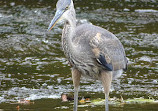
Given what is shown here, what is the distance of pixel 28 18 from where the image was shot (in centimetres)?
1263

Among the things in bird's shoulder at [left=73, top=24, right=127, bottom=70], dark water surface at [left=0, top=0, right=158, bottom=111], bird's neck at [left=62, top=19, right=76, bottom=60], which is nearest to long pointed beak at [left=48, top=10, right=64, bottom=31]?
bird's neck at [left=62, top=19, right=76, bottom=60]

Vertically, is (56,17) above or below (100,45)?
above

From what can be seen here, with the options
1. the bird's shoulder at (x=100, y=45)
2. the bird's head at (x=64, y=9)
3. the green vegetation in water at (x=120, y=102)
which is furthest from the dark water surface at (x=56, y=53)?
the bird's head at (x=64, y=9)

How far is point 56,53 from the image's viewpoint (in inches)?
407

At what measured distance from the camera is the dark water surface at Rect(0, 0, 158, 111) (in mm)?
7695

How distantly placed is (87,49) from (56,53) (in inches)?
157

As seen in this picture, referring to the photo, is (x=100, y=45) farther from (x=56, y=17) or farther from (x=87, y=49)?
(x=56, y=17)

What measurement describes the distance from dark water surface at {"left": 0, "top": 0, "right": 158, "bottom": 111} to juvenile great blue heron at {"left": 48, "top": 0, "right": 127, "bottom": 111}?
0.63 m

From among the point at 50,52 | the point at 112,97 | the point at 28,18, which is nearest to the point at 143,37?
the point at 50,52

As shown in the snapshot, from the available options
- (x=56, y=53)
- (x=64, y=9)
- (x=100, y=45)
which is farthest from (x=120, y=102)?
(x=56, y=53)

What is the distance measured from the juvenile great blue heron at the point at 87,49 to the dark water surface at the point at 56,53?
630 mm

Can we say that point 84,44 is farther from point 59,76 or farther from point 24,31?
point 24,31

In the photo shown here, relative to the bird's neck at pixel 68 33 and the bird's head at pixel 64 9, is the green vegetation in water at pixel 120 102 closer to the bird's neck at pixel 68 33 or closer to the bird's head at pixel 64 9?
the bird's neck at pixel 68 33

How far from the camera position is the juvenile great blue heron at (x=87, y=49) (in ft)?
19.6
